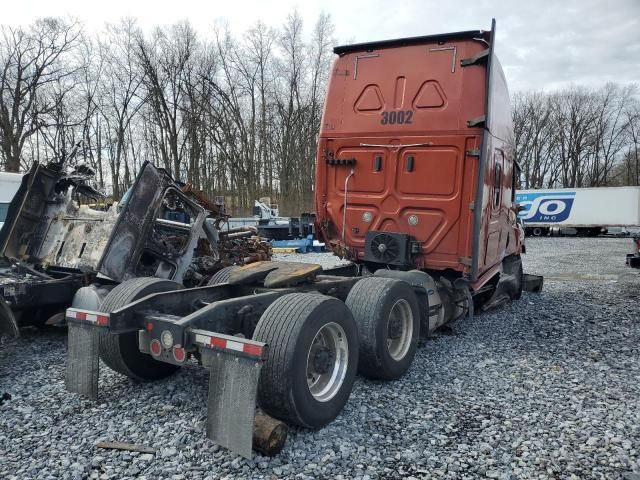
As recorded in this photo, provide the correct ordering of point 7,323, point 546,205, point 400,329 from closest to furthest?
point 7,323, point 400,329, point 546,205

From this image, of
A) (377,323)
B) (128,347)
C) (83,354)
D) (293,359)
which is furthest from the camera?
(377,323)

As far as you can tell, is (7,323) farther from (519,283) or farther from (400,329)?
(519,283)

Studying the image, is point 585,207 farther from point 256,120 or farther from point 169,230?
point 169,230

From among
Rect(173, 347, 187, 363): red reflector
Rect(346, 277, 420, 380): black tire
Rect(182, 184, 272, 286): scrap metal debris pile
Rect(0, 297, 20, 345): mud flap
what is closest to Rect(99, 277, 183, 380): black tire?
Rect(173, 347, 187, 363): red reflector

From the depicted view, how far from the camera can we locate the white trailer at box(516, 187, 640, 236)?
29.2 meters

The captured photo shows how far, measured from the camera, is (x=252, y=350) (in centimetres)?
300

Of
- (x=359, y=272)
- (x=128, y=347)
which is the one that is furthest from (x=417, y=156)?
(x=128, y=347)

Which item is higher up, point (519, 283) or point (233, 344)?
point (233, 344)

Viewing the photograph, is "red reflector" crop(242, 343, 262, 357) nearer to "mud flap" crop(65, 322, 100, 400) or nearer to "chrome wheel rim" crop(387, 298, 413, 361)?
"mud flap" crop(65, 322, 100, 400)

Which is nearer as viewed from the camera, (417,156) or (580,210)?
(417,156)

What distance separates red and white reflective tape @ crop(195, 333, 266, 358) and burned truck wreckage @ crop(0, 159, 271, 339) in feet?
9.02

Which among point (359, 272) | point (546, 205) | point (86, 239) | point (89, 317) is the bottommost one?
point (89, 317)

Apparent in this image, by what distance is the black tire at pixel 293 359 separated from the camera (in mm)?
3199

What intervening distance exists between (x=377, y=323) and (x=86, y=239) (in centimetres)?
401
